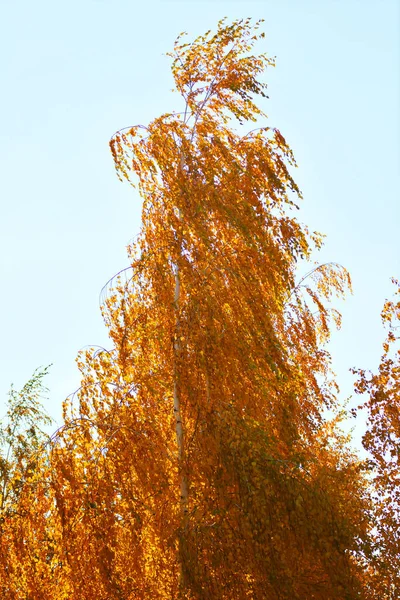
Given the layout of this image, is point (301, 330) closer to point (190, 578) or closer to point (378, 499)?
point (378, 499)

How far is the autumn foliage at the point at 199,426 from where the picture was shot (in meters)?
6.42

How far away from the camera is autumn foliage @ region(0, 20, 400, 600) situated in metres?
6.42

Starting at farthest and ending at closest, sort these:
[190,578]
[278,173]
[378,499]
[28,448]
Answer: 1. [28,448]
2. [378,499]
3. [278,173]
4. [190,578]

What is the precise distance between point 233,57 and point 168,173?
7.04 feet

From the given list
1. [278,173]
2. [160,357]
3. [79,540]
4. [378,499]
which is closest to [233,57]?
[278,173]

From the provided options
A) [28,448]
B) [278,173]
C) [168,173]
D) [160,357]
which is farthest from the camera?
[28,448]

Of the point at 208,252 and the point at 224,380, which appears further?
the point at 208,252

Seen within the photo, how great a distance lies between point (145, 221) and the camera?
826 cm

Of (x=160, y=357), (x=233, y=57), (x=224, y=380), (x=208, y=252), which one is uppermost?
(x=233, y=57)

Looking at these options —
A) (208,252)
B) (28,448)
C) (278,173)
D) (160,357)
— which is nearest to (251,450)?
(160,357)

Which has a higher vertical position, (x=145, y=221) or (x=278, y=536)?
(x=145, y=221)

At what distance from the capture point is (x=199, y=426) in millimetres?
7191

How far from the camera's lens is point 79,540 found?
709 centimetres

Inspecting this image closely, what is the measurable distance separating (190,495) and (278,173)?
422 cm
